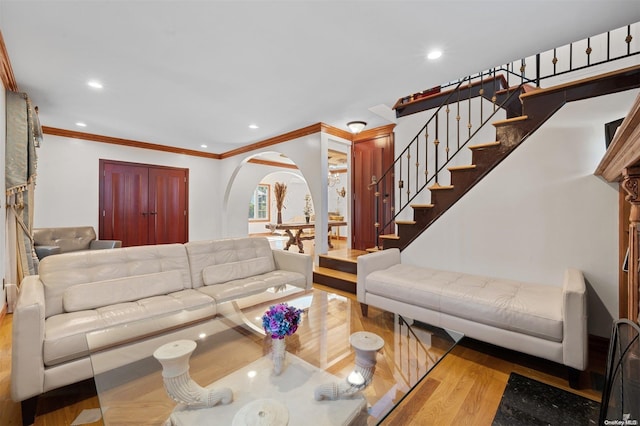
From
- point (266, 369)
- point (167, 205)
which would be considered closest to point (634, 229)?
point (266, 369)

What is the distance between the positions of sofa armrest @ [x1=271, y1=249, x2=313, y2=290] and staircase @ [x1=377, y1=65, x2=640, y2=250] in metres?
1.11

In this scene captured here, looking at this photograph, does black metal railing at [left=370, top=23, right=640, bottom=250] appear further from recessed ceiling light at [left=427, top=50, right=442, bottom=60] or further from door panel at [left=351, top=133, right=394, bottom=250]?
recessed ceiling light at [left=427, top=50, right=442, bottom=60]

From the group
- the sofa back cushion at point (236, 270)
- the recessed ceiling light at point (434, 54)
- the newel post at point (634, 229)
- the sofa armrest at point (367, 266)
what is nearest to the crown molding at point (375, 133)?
the recessed ceiling light at point (434, 54)

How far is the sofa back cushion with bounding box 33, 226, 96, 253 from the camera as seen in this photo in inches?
153

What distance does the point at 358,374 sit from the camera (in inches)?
54.7

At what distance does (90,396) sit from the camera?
1760 mm

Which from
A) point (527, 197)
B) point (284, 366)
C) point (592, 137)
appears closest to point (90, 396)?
point (284, 366)

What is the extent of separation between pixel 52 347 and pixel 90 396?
1.43 ft

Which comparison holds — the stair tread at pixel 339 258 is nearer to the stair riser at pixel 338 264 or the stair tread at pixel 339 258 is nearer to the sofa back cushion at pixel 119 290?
the stair riser at pixel 338 264

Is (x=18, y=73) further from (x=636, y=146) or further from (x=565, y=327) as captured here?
(x=565, y=327)

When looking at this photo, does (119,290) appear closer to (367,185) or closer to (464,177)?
(464,177)

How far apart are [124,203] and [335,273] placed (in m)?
4.35

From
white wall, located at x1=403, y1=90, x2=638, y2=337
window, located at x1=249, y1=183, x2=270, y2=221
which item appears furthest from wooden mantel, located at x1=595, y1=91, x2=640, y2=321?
window, located at x1=249, y1=183, x2=270, y2=221

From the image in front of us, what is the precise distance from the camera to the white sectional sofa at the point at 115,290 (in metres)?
1.52
